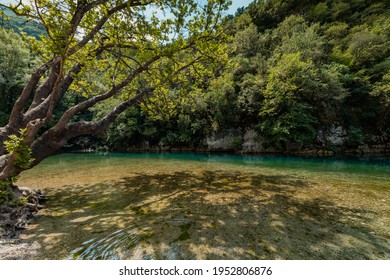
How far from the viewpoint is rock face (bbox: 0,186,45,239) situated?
3.22m

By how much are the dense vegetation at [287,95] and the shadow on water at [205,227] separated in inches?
442

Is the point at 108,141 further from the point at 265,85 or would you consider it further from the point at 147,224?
the point at 147,224

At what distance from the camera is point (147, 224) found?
354 cm

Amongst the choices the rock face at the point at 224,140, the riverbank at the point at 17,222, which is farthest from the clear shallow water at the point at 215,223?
the rock face at the point at 224,140

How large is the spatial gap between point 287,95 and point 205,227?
20587mm

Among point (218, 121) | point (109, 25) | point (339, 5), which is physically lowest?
point (218, 121)

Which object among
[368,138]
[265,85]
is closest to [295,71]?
[265,85]

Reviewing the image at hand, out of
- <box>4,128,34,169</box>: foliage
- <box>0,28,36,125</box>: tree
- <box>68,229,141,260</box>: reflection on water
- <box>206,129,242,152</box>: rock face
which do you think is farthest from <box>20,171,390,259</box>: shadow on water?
<box>0,28,36,125</box>: tree

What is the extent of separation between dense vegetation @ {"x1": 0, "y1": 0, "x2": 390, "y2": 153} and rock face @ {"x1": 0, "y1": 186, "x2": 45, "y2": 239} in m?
12.0
